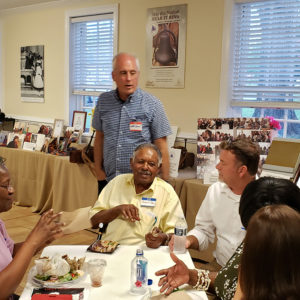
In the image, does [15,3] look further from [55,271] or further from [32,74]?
[55,271]

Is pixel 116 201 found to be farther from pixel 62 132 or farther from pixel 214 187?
pixel 62 132

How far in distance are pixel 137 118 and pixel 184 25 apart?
1780mm

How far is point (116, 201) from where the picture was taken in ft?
8.05

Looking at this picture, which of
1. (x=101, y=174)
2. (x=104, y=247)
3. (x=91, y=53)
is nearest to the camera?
(x=104, y=247)

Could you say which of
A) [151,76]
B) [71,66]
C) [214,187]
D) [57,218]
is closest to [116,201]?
[214,187]

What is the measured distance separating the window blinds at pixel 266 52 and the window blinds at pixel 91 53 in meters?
1.92

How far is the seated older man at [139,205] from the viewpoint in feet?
7.48

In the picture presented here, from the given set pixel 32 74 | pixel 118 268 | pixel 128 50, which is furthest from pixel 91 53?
pixel 118 268

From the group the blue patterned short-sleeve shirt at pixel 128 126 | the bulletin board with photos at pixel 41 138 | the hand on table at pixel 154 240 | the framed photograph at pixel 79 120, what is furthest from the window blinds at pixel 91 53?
the hand on table at pixel 154 240

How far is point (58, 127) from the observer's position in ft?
18.5

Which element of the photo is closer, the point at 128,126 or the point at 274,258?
the point at 274,258

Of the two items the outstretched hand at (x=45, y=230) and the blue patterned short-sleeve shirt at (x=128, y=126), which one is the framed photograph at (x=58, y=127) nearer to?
the blue patterned short-sleeve shirt at (x=128, y=126)

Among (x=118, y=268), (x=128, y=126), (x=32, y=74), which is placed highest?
(x=32, y=74)

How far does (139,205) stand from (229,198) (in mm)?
549
